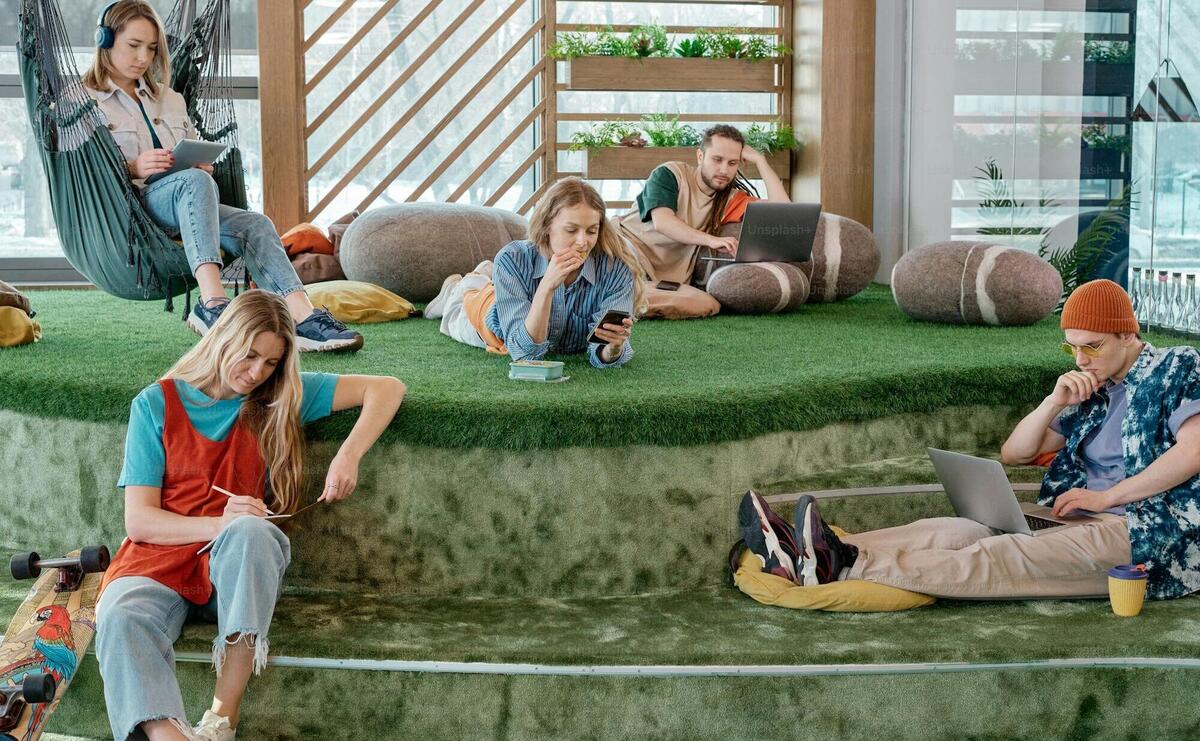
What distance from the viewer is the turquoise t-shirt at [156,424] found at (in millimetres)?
2375

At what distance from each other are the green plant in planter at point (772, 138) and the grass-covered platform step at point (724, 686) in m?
4.70

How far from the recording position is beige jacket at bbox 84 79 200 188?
3.63 meters

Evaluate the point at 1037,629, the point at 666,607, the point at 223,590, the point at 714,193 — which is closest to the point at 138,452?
the point at 223,590

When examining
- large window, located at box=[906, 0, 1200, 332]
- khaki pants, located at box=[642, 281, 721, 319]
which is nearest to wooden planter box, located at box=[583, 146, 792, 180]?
large window, located at box=[906, 0, 1200, 332]

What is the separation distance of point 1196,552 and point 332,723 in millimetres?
1779

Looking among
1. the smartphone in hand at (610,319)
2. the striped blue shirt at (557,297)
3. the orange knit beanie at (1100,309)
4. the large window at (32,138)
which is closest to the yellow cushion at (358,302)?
the striped blue shirt at (557,297)

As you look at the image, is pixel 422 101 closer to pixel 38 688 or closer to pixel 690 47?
pixel 690 47

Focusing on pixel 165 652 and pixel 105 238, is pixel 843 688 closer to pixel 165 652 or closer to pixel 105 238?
pixel 165 652

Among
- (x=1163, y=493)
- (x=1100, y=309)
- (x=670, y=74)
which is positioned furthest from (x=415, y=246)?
(x=1163, y=493)

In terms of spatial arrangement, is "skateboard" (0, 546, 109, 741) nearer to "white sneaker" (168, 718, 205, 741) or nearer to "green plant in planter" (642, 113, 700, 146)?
"white sneaker" (168, 718, 205, 741)

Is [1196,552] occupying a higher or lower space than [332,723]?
higher

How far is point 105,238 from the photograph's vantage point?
11.7 feet

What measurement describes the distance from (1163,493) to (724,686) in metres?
1.03

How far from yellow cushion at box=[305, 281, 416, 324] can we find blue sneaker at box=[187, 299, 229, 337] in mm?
794
